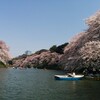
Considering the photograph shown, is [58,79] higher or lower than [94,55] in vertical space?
lower

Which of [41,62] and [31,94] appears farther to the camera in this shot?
[41,62]

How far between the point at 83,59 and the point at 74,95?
2599 cm

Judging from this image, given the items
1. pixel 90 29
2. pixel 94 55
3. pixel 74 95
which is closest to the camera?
pixel 74 95

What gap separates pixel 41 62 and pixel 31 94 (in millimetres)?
116518

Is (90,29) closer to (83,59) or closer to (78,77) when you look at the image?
(83,59)

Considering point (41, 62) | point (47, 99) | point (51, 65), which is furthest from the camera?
point (41, 62)

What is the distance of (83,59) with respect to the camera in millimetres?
62938

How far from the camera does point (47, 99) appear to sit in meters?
34.6

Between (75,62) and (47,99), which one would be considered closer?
(47,99)

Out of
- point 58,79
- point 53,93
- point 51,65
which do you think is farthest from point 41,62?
point 53,93

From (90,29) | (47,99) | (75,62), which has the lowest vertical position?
(47,99)

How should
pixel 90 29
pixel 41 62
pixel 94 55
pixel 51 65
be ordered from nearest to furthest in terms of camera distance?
pixel 94 55
pixel 90 29
pixel 51 65
pixel 41 62

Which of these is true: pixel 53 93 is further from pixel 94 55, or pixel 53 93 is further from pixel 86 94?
pixel 94 55

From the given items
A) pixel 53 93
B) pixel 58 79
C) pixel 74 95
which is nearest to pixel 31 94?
pixel 53 93
